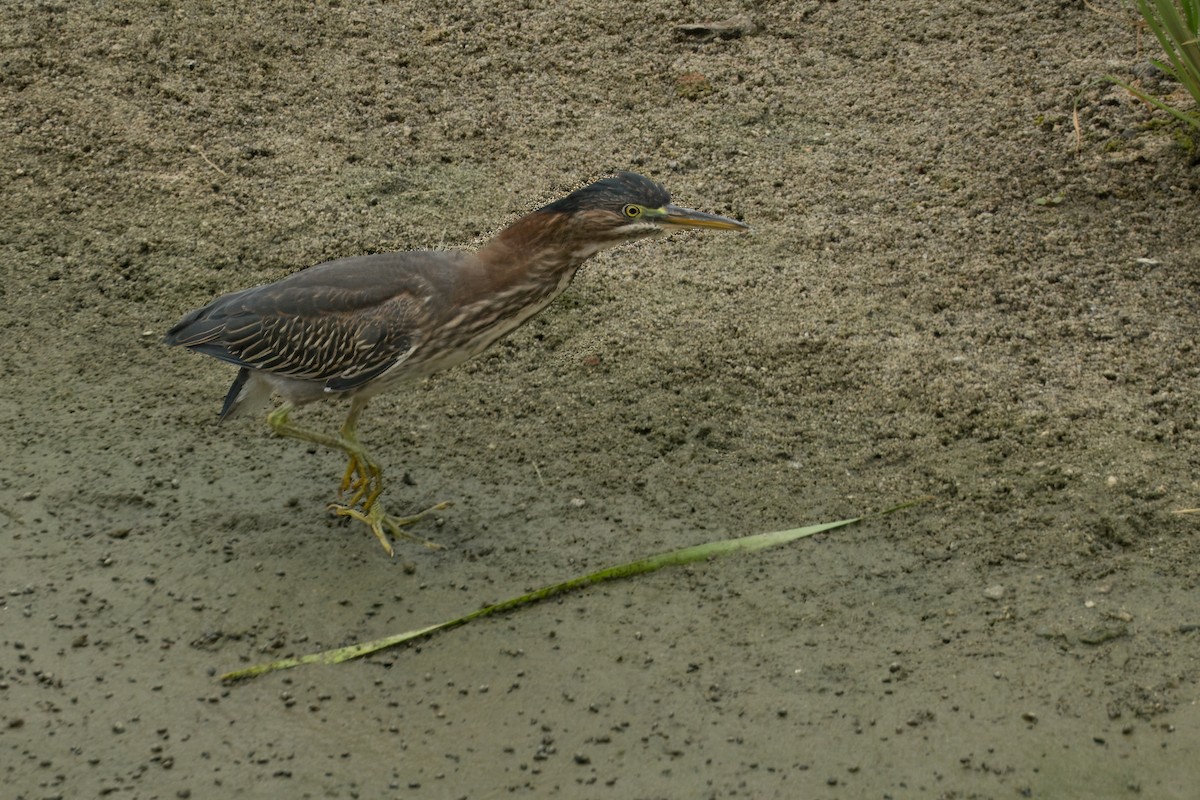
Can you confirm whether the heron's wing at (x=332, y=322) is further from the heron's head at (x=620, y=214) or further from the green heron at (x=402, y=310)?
the heron's head at (x=620, y=214)

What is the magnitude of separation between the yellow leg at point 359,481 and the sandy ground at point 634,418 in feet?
0.33

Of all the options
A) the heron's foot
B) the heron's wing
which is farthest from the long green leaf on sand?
the heron's wing

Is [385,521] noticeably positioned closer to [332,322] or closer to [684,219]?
[332,322]

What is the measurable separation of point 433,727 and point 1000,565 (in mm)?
1895

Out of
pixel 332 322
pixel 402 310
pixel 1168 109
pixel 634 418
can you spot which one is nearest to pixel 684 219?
pixel 634 418

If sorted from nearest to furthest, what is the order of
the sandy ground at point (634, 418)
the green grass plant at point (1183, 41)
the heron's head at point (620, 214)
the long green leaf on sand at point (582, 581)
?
1. the sandy ground at point (634, 418)
2. the long green leaf on sand at point (582, 581)
3. the heron's head at point (620, 214)
4. the green grass plant at point (1183, 41)

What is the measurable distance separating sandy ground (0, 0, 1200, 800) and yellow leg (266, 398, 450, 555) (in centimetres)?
10

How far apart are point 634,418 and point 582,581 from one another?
102 centimetres

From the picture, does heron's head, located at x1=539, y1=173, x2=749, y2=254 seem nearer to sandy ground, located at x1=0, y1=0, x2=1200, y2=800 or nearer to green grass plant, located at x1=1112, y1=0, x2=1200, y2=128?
sandy ground, located at x1=0, y1=0, x2=1200, y2=800

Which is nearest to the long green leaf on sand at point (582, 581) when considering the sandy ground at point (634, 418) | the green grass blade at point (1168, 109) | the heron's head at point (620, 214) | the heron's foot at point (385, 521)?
the sandy ground at point (634, 418)

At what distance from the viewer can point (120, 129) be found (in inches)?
277

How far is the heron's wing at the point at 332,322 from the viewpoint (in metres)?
4.75

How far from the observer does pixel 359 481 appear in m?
5.02

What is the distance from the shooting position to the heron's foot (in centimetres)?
482
